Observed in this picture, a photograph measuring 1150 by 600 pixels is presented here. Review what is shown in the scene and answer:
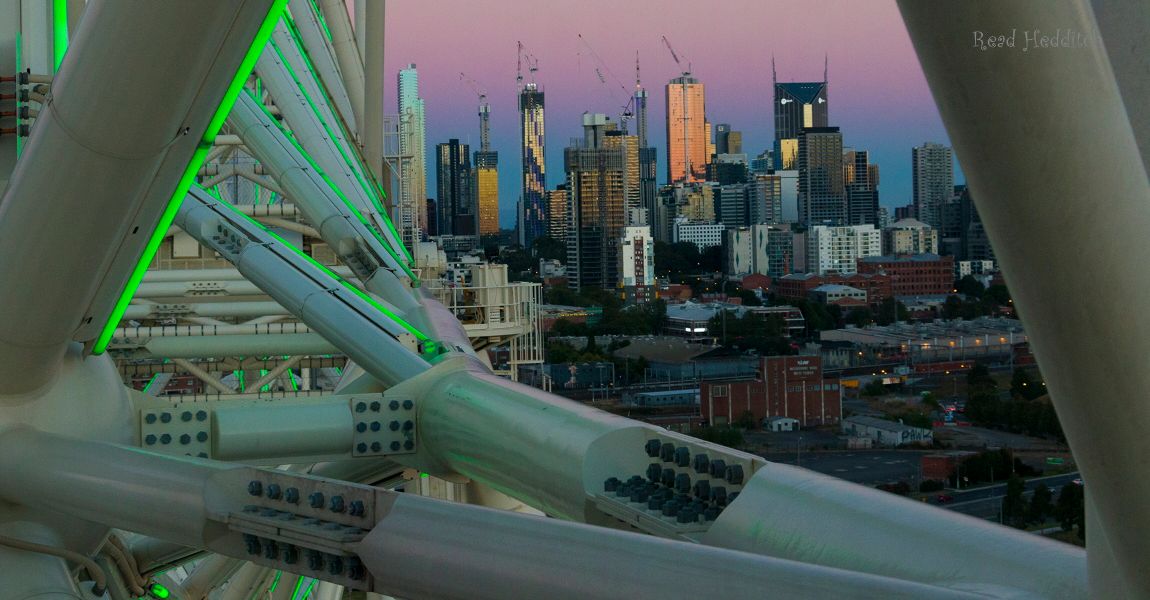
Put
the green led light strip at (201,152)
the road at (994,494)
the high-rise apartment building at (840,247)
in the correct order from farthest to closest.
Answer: the high-rise apartment building at (840,247) → the road at (994,494) → the green led light strip at (201,152)

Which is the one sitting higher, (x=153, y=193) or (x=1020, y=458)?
(x=153, y=193)

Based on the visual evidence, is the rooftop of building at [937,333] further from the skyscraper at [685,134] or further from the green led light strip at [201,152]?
the skyscraper at [685,134]

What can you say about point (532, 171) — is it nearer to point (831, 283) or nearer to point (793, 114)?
point (793, 114)

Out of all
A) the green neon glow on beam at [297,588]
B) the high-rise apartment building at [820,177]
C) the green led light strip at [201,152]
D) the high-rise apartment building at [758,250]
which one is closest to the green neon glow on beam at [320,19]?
the green neon glow on beam at [297,588]

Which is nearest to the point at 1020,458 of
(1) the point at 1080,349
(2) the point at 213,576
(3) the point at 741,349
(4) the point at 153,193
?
(2) the point at 213,576

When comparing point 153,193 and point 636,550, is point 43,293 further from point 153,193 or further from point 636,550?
point 636,550

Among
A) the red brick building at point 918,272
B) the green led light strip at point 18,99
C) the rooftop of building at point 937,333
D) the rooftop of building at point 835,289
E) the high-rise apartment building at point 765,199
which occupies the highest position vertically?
the high-rise apartment building at point 765,199
